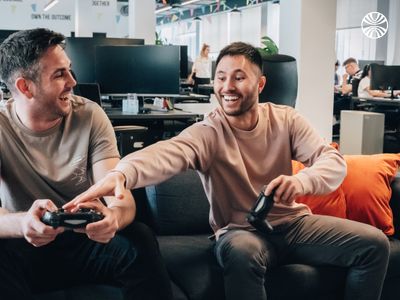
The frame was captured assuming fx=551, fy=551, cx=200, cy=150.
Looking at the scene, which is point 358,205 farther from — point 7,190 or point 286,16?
point 286,16

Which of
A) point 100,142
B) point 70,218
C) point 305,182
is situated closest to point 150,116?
point 100,142

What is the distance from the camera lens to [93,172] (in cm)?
199

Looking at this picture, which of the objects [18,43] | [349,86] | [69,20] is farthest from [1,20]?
[18,43]

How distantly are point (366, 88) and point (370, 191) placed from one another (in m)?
5.96

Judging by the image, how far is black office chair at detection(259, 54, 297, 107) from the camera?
3.77 meters

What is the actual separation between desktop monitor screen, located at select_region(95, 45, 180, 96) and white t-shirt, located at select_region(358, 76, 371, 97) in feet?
14.1

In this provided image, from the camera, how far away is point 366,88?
322 inches

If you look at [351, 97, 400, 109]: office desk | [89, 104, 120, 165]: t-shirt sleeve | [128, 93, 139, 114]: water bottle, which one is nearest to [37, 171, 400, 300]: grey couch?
[89, 104, 120, 165]: t-shirt sleeve

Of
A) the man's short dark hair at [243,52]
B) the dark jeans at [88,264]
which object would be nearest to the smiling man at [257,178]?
the man's short dark hair at [243,52]

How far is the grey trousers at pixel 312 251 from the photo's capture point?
6.35 ft

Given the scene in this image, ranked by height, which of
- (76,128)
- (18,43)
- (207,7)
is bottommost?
(76,128)

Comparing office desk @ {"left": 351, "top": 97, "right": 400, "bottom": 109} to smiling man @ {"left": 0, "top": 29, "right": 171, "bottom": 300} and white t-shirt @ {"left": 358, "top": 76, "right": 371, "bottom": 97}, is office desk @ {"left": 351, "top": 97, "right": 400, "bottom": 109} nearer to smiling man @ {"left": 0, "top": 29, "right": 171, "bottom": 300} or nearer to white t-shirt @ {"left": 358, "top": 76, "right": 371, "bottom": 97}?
white t-shirt @ {"left": 358, "top": 76, "right": 371, "bottom": 97}

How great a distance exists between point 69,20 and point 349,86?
27.6 ft

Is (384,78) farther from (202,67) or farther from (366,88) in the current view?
(202,67)
